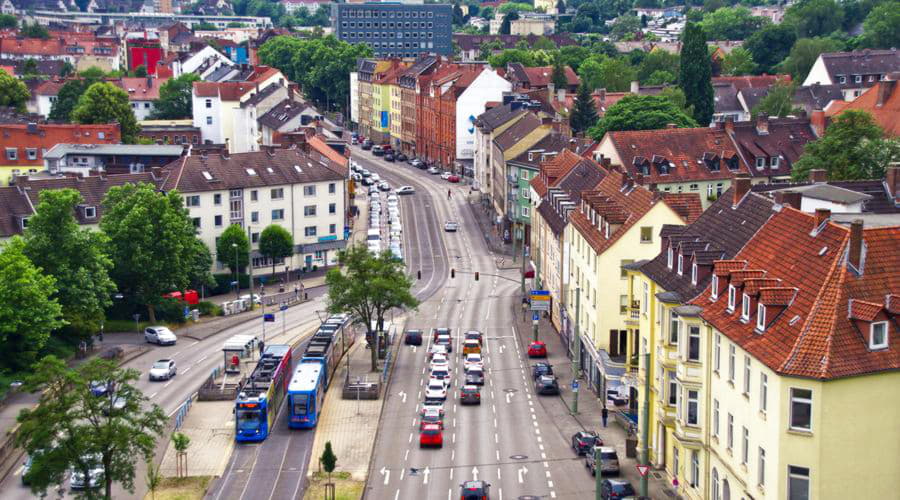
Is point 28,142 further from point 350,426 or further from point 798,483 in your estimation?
point 798,483

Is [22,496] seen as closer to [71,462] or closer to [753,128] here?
[71,462]

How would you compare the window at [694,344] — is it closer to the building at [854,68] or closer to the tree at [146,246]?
the tree at [146,246]

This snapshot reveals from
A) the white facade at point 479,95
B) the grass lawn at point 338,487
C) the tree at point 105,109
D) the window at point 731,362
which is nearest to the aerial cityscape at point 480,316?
the grass lawn at point 338,487

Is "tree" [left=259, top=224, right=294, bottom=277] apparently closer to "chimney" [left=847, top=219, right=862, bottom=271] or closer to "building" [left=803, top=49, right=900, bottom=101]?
"chimney" [left=847, top=219, right=862, bottom=271]

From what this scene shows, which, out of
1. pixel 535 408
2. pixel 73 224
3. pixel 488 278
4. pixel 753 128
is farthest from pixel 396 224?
pixel 535 408

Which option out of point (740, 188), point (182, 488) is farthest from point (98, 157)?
point (740, 188)
